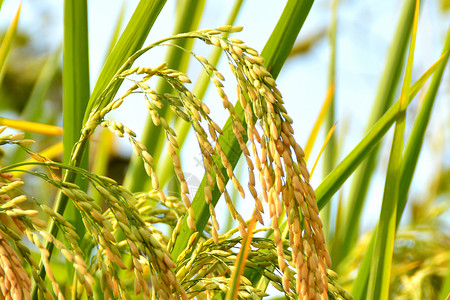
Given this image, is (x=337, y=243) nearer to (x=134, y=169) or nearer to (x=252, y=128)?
(x=134, y=169)

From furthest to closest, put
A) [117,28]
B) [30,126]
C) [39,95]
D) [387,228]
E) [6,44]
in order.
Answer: [39,95], [117,28], [6,44], [30,126], [387,228]

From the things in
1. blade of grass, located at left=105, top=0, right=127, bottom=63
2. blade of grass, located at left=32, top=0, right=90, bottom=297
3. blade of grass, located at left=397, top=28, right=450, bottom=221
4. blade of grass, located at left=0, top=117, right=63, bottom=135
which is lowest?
blade of grass, located at left=0, top=117, right=63, bottom=135

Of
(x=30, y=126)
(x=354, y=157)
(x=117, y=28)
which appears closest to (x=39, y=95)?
(x=117, y=28)

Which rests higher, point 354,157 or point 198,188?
point 354,157

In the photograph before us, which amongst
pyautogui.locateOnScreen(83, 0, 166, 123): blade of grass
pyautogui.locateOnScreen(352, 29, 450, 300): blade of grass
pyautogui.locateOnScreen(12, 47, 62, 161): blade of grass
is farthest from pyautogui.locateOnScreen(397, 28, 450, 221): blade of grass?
pyautogui.locateOnScreen(12, 47, 62, 161): blade of grass

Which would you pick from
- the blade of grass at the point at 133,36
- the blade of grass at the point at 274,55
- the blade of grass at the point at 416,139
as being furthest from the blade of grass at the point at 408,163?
the blade of grass at the point at 133,36

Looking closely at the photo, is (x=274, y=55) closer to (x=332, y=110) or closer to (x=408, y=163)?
(x=408, y=163)

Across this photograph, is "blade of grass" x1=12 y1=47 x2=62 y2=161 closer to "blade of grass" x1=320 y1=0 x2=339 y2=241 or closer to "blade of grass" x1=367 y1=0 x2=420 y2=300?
"blade of grass" x1=320 y1=0 x2=339 y2=241
